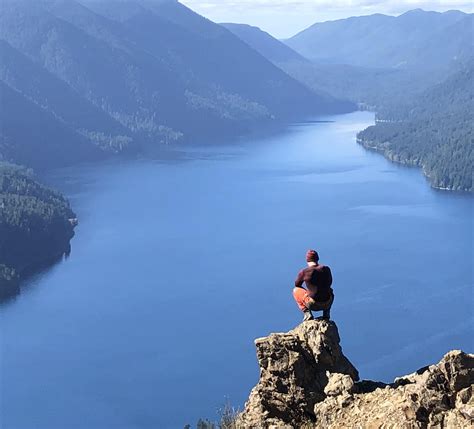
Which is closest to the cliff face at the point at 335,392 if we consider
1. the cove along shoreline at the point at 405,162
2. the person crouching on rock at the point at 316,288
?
the person crouching on rock at the point at 316,288

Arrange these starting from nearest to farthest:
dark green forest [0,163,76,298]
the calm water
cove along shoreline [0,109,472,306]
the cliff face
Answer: the cliff face
the calm water
cove along shoreline [0,109,472,306]
dark green forest [0,163,76,298]

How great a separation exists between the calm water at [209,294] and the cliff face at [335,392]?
31.9m

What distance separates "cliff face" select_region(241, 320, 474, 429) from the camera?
26.2ft

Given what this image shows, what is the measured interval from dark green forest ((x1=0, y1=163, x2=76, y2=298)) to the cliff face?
56.4m

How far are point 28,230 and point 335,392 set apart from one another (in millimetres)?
75535

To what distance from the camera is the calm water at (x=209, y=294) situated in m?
45.1

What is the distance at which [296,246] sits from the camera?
248 ft

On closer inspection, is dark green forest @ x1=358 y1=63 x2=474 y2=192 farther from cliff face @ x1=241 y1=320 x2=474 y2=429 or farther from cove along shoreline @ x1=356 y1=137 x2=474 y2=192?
cliff face @ x1=241 y1=320 x2=474 y2=429

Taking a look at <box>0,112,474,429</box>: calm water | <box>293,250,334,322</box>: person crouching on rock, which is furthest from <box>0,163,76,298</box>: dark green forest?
<box>293,250,334,322</box>: person crouching on rock

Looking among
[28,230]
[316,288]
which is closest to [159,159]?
[28,230]

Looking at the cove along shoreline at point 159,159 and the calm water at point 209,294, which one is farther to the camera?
the cove along shoreline at point 159,159

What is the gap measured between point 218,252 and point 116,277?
36.9 ft

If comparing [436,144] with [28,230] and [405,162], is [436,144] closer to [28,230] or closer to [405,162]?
[405,162]

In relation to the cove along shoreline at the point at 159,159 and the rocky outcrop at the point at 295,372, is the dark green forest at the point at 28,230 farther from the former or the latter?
the rocky outcrop at the point at 295,372
